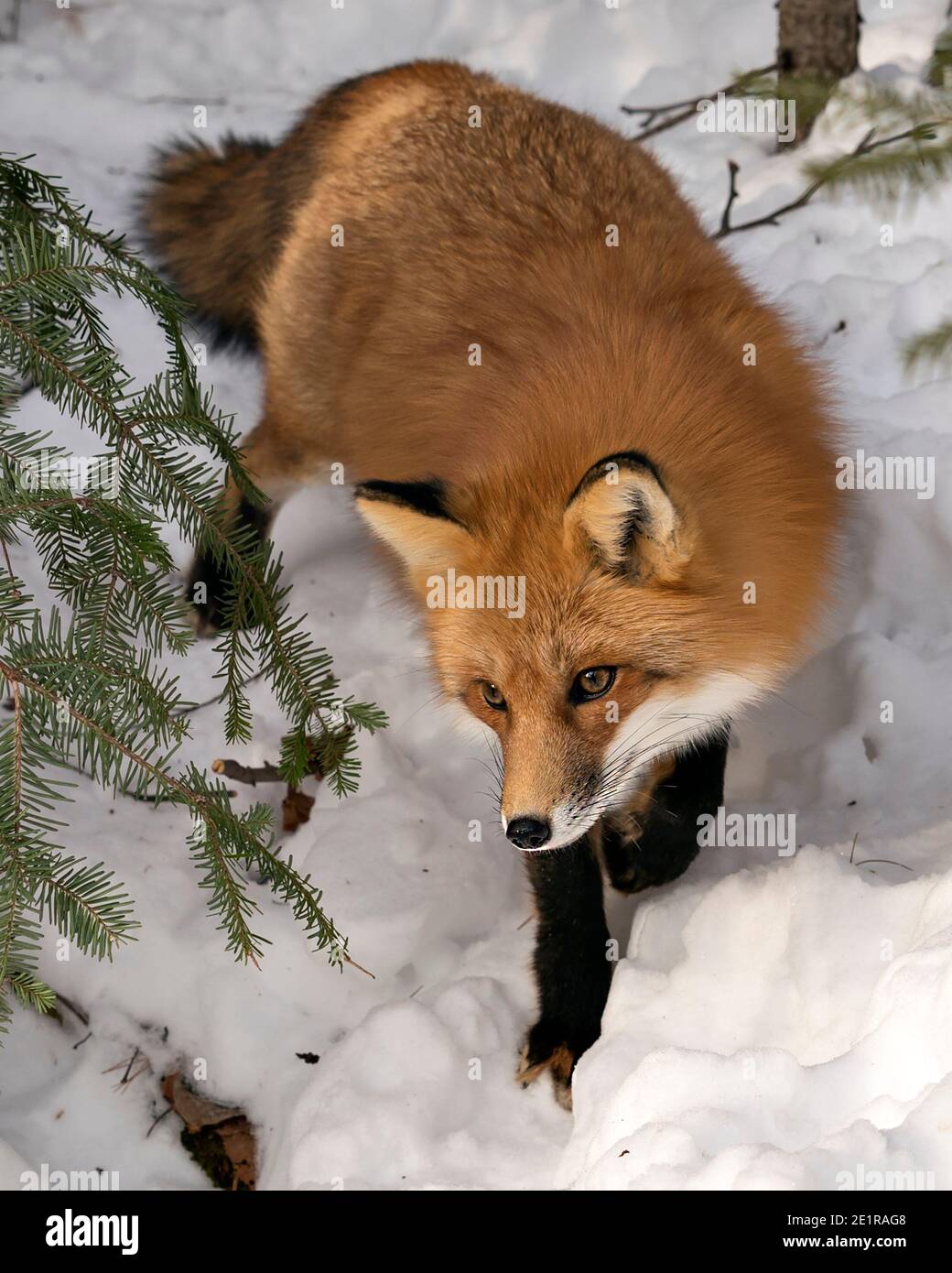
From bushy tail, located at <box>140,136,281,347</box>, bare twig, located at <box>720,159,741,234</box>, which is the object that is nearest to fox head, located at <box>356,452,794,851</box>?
bushy tail, located at <box>140,136,281,347</box>

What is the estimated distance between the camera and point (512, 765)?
2.28 m

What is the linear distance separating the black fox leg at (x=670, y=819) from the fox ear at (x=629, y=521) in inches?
29.7

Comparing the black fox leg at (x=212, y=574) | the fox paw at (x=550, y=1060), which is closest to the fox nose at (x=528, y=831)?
the fox paw at (x=550, y=1060)

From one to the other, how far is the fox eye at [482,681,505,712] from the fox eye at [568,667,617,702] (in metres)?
0.16

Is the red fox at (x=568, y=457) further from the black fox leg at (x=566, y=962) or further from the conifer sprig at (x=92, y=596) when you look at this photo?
the conifer sprig at (x=92, y=596)

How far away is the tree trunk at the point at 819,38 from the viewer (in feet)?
14.8

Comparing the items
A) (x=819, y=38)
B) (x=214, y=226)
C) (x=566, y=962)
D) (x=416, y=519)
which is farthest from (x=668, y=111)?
(x=566, y=962)

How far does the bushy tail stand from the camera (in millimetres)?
4020

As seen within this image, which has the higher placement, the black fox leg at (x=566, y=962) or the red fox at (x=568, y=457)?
the red fox at (x=568, y=457)

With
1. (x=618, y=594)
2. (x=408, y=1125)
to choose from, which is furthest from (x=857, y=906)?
(x=408, y=1125)

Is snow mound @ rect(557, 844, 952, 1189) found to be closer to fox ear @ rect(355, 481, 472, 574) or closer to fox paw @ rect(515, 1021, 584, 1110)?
fox paw @ rect(515, 1021, 584, 1110)

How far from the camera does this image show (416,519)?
234 centimetres

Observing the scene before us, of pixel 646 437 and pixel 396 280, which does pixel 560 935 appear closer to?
pixel 646 437

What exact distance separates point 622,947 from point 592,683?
921 millimetres
